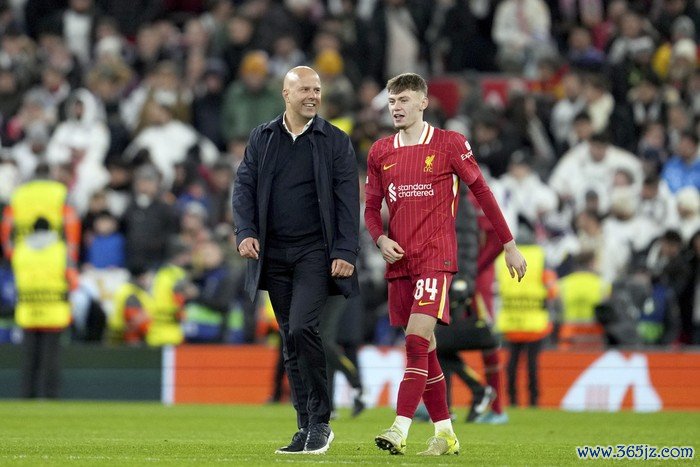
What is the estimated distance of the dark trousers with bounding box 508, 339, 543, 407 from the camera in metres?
17.7

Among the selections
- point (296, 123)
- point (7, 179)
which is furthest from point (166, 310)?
point (296, 123)


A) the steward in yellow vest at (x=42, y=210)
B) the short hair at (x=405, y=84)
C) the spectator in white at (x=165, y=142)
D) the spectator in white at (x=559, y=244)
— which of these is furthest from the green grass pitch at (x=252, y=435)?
the spectator in white at (x=165, y=142)

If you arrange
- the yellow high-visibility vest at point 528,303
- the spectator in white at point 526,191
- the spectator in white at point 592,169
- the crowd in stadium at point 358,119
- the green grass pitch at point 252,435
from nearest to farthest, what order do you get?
the green grass pitch at point 252,435
the yellow high-visibility vest at point 528,303
the crowd in stadium at point 358,119
the spectator in white at point 526,191
the spectator in white at point 592,169

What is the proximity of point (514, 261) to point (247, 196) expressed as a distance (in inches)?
69.5

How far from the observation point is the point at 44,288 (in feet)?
58.4

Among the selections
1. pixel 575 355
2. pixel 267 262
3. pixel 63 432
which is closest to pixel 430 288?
pixel 267 262

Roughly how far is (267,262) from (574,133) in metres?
13.0

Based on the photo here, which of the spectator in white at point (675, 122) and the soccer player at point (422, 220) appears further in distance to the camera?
the spectator in white at point (675, 122)

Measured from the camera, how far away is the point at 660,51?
79.0 ft

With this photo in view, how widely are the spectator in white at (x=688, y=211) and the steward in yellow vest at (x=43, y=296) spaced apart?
789cm

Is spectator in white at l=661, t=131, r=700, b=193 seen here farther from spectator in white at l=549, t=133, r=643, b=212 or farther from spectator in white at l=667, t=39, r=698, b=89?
spectator in white at l=667, t=39, r=698, b=89

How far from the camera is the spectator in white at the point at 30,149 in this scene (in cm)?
A: 2098

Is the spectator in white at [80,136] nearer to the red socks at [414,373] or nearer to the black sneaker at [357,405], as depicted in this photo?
the black sneaker at [357,405]

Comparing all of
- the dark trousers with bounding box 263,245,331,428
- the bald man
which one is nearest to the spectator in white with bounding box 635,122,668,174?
the bald man
